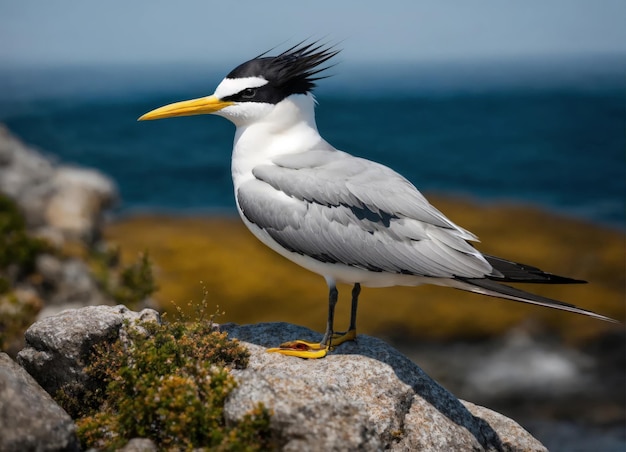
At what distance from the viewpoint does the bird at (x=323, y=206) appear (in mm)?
7457

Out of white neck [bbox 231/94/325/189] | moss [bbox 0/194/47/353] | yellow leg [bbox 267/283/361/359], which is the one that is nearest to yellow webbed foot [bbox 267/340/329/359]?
yellow leg [bbox 267/283/361/359]

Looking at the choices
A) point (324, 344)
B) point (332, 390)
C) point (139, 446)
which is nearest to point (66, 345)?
point (139, 446)

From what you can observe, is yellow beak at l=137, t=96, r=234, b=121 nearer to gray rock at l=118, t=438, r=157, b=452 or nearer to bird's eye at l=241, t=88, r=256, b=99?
bird's eye at l=241, t=88, r=256, b=99

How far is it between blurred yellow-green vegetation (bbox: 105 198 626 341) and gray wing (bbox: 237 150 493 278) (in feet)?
34.8

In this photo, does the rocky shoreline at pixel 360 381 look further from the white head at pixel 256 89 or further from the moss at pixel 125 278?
the white head at pixel 256 89

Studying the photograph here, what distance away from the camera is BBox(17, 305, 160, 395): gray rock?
296 inches

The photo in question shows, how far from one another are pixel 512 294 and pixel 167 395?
11.3 feet

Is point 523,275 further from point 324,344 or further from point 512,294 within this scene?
point 324,344

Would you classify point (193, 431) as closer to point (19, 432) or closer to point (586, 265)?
point (19, 432)

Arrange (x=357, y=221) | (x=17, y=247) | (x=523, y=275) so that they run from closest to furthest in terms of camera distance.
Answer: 1. (x=523, y=275)
2. (x=357, y=221)
3. (x=17, y=247)

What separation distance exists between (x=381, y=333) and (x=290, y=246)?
38.0 feet

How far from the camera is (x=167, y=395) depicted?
6418 millimetres

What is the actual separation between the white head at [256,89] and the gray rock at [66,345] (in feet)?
7.95

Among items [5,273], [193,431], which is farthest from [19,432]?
[5,273]
